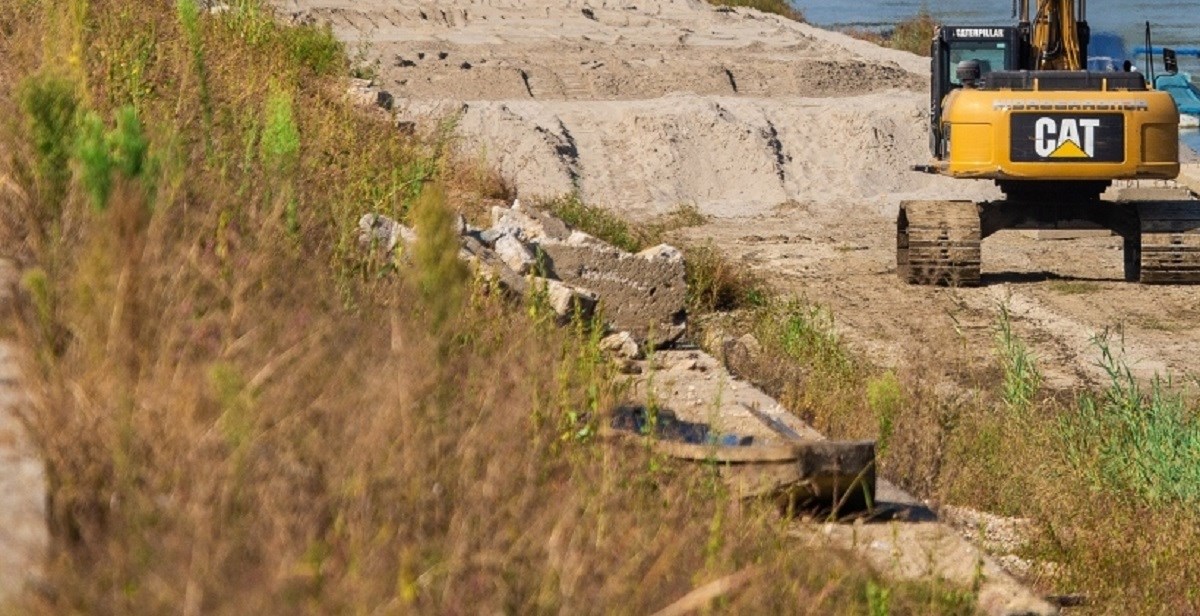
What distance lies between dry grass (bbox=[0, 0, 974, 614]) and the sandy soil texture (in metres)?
7.28

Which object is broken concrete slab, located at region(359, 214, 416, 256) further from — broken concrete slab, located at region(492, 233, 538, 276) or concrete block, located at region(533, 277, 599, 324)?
broken concrete slab, located at region(492, 233, 538, 276)

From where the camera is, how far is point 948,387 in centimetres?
1102

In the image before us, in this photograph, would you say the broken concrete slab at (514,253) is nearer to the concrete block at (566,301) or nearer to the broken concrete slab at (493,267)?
the broken concrete slab at (493,267)

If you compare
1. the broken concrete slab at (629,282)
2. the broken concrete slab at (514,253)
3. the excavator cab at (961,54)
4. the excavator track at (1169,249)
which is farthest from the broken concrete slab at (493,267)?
the excavator cab at (961,54)

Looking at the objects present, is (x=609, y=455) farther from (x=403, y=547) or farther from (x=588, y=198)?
(x=588, y=198)

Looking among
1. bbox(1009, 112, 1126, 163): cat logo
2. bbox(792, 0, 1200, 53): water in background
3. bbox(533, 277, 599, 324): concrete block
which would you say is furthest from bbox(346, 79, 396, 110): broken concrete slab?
bbox(792, 0, 1200, 53): water in background

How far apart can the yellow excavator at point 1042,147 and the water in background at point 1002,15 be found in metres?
35.0

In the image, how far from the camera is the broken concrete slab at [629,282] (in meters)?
9.45

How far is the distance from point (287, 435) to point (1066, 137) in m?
12.9

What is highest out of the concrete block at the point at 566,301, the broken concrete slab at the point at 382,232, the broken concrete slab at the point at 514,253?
the broken concrete slab at the point at 382,232

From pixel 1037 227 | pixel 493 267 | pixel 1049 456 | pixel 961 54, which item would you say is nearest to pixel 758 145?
pixel 961 54

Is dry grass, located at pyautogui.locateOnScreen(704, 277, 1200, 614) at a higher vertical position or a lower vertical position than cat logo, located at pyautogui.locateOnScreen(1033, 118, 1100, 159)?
lower

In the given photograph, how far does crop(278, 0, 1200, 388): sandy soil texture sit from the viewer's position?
14.4 meters

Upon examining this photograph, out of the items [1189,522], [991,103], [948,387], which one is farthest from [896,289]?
[1189,522]
